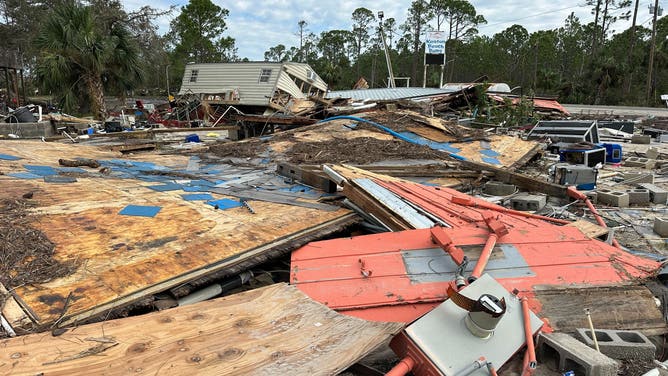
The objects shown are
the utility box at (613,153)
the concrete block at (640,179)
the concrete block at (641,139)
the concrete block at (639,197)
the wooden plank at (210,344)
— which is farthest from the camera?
the concrete block at (641,139)

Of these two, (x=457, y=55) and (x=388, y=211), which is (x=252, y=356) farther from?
(x=457, y=55)

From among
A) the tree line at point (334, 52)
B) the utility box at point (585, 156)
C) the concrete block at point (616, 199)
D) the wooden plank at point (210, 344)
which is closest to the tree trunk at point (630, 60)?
the tree line at point (334, 52)

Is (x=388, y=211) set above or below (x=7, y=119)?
below

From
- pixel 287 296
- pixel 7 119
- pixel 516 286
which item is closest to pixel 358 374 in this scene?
pixel 287 296

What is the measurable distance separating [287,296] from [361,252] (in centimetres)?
80

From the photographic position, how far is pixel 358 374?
2.20 meters

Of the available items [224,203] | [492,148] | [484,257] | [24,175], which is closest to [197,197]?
[224,203]

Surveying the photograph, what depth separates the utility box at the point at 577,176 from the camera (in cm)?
605

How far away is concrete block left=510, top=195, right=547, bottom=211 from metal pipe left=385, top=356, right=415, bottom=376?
3.73m

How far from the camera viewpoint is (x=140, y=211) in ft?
12.1

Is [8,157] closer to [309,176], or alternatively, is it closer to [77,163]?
[77,163]

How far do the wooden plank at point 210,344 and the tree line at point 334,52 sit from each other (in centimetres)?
1500

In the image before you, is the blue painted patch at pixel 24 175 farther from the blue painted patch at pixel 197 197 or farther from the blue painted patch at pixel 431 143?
the blue painted patch at pixel 431 143

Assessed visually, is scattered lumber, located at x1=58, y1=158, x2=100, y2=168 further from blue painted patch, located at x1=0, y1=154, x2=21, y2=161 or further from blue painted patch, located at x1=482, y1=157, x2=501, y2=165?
blue painted patch, located at x1=482, y1=157, x2=501, y2=165
